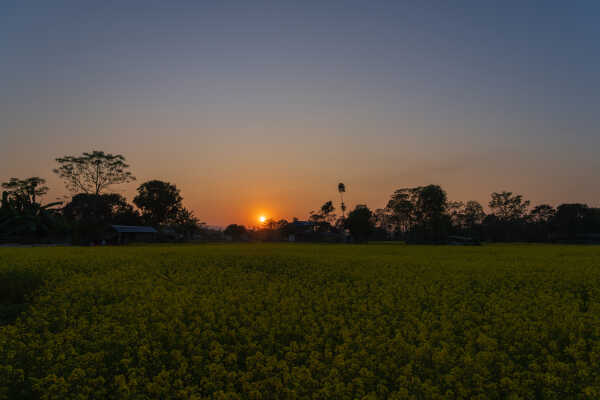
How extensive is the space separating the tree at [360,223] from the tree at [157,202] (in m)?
40.5

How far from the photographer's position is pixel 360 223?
2857 inches

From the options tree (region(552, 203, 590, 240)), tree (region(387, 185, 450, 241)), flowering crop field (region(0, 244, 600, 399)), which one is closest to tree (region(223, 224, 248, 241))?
tree (region(387, 185, 450, 241))

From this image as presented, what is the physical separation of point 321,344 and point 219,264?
13383 mm

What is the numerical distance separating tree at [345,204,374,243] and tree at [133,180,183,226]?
40516 millimetres

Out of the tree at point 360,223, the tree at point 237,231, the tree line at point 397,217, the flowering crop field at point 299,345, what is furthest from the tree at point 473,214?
the flowering crop field at point 299,345

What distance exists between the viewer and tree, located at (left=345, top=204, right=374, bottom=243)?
72.6 m

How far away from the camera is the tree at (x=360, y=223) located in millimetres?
72562

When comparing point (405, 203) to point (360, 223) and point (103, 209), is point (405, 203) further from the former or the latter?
point (103, 209)

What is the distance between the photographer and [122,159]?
65562 mm

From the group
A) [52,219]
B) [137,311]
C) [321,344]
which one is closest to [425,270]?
[321,344]

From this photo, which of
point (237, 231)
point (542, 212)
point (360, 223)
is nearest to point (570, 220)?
point (542, 212)

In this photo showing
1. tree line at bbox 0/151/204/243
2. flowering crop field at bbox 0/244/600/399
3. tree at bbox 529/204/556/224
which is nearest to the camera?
flowering crop field at bbox 0/244/600/399

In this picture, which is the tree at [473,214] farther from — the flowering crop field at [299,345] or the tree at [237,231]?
the flowering crop field at [299,345]

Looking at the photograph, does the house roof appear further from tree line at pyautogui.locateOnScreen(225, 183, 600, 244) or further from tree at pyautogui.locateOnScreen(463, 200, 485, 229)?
tree at pyautogui.locateOnScreen(463, 200, 485, 229)
